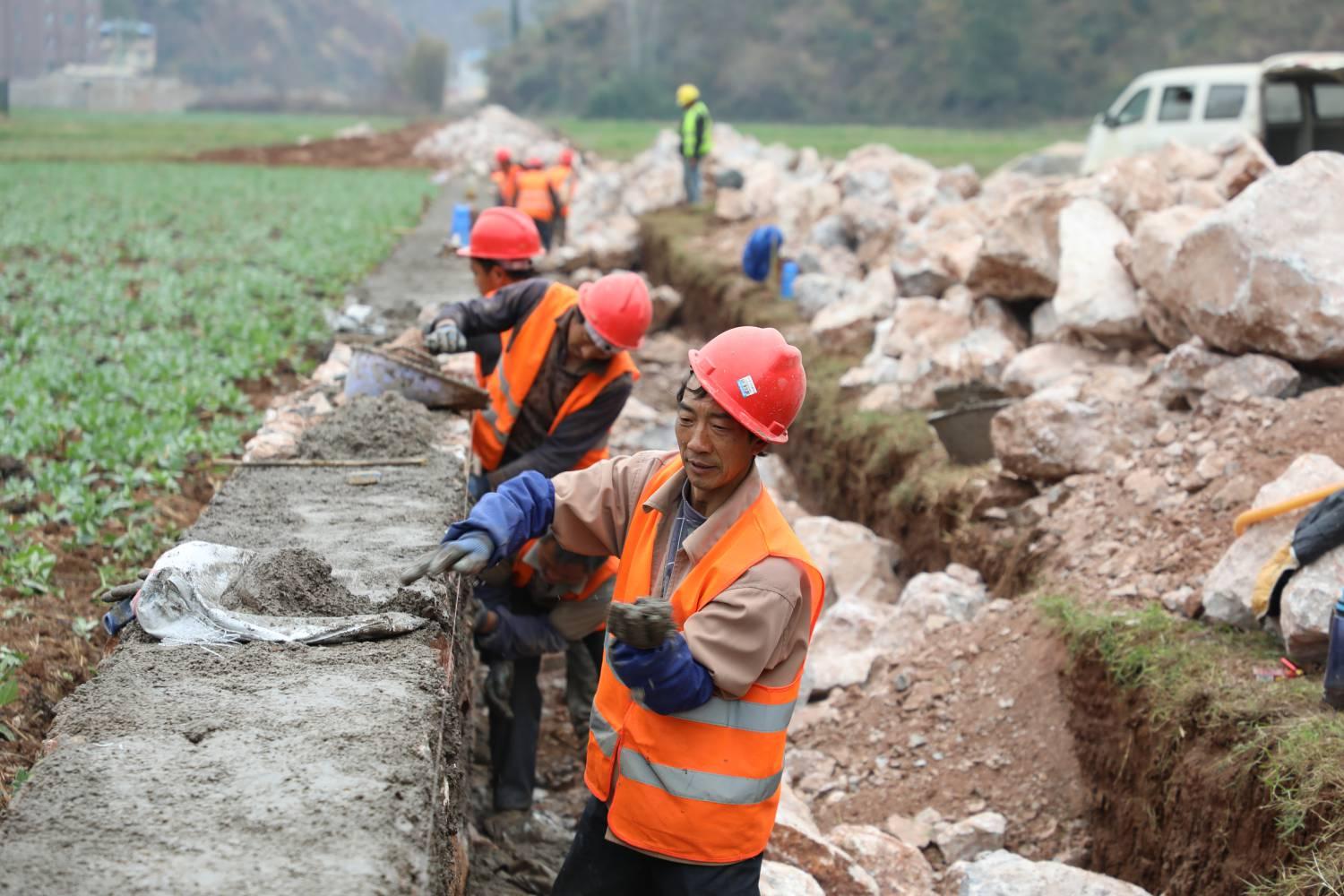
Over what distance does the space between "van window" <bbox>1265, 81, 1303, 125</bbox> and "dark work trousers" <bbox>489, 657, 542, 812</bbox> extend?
13044 millimetres

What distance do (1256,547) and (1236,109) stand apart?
12.4 m

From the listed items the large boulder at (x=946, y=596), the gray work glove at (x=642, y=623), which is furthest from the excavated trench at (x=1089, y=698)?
the gray work glove at (x=642, y=623)

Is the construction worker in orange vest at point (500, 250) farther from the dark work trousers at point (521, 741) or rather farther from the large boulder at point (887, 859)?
the large boulder at point (887, 859)

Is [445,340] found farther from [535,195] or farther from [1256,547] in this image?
[535,195]

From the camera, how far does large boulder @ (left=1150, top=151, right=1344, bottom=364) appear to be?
5.91 m

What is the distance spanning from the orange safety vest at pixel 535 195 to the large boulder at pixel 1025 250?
24.8 ft

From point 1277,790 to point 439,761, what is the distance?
2.53 metres

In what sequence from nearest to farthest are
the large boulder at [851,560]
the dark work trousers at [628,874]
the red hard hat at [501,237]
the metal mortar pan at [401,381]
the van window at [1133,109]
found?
the dark work trousers at [628,874], the red hard hat at [501,237], the metal mortar pan at [401,381], the large boulder at [851,560], the van window at [1133,109]

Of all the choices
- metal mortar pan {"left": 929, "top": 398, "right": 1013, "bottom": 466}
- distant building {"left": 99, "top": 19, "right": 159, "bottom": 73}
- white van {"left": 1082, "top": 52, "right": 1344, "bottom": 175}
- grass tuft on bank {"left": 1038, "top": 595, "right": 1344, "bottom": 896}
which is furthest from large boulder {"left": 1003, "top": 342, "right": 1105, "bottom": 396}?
distant building {"left": 99, "top": 19, "right": 159, "bottom": 73}

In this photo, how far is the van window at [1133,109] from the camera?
16.5 metres

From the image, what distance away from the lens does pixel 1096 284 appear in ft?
24.2

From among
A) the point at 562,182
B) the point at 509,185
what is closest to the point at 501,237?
the point at 562,182

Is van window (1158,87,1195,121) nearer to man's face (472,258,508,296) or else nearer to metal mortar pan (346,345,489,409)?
man's face (472,258,508,296)

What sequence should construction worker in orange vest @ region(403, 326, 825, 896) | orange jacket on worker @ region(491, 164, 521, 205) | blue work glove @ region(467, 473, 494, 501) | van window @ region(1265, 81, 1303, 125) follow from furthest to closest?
orange jacket on worker @ region(491, 164, 521, 205) < van window @ region(1265, 81, 1303, 125) < blue work glove @ region(467, 473, 494, 501) < construction worker in orange vest @ region(403, 326, 825, 896)
